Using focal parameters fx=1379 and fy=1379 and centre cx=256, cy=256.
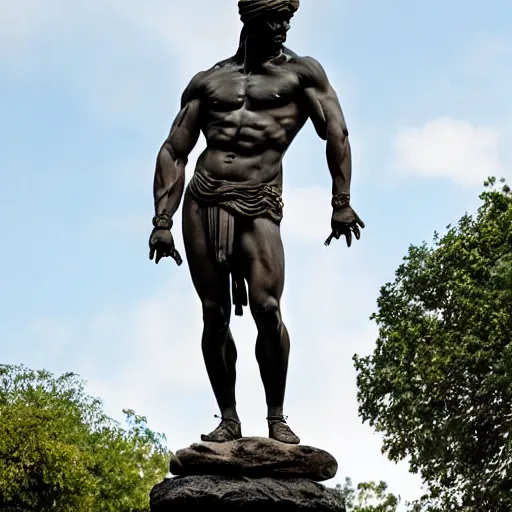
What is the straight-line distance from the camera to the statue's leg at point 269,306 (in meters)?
10.2

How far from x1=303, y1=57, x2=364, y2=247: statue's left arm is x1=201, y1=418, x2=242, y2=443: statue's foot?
1552 mm

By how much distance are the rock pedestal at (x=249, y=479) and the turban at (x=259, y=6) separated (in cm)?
327

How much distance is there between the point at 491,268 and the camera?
34.1m

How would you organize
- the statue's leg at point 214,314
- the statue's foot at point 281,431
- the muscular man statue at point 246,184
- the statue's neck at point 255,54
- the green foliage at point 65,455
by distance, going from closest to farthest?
1. the statue's foot at point 281,431
2. the muscular man statue at point 246,184
3. the statue's leg at point 214,314
4. the statue's neck at point 255,54
5. the green foliage at point 65,455

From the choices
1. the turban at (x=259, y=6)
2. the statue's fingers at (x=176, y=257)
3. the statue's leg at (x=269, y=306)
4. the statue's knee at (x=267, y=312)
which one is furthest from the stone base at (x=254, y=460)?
the turban at (x=259, y=6)

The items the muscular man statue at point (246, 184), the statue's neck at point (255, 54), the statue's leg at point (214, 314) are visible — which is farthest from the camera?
the statue's neck at point (255, 54)

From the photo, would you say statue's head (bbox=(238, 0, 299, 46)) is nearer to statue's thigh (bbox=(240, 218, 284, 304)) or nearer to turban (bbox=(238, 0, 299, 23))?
turban (bbox=(238, 0, 299, 23))

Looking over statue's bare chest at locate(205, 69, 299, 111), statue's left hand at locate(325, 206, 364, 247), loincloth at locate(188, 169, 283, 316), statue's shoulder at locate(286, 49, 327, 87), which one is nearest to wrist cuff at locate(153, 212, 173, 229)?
loincloth at locate(188, 169, 283, 316)

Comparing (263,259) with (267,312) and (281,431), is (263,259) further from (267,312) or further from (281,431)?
(281,431)

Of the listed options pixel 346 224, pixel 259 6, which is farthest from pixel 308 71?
pixel 346 224

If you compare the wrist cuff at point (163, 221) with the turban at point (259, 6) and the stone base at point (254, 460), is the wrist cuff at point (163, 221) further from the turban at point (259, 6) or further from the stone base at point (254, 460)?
the stone base at point (254, 460)

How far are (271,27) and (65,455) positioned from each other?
1396 inches

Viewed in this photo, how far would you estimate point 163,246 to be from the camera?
10484 mm

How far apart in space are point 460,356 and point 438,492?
3.38 metres
